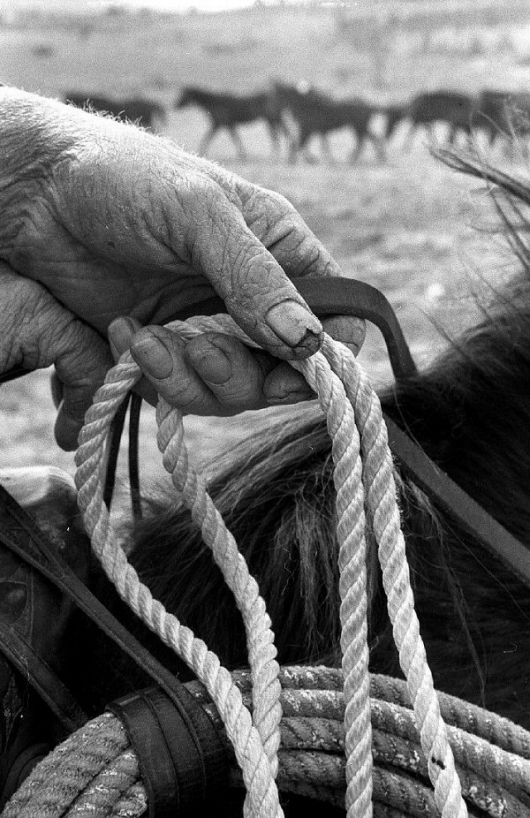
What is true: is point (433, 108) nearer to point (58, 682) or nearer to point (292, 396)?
point (292, 396)

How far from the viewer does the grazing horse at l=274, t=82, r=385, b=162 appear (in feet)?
31.3

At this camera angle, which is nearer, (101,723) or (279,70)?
(101,723)

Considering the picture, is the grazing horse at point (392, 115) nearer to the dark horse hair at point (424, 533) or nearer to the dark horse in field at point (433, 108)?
the dark horse in field at point (433, 108)

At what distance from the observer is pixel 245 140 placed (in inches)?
411

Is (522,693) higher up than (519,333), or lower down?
lower down

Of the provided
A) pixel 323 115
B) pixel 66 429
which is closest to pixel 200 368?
pixel 66 429

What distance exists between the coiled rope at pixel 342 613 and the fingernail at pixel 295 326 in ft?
0.08

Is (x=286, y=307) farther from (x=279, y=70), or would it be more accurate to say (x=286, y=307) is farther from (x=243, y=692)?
(x=279, y=70)

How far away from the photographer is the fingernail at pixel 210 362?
815mm

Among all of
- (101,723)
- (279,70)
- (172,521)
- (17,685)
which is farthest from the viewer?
(279,70)

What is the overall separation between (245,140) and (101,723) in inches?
404

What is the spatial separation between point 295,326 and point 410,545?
309 mm

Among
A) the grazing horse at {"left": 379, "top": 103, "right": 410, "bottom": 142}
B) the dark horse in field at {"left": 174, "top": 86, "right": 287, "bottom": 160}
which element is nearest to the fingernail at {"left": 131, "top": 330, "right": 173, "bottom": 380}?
the dark horse in field at {"left": 174, "top": 86, "right": 287, "bottom": 160}

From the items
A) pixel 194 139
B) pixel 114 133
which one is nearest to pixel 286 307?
pixel 114 133
